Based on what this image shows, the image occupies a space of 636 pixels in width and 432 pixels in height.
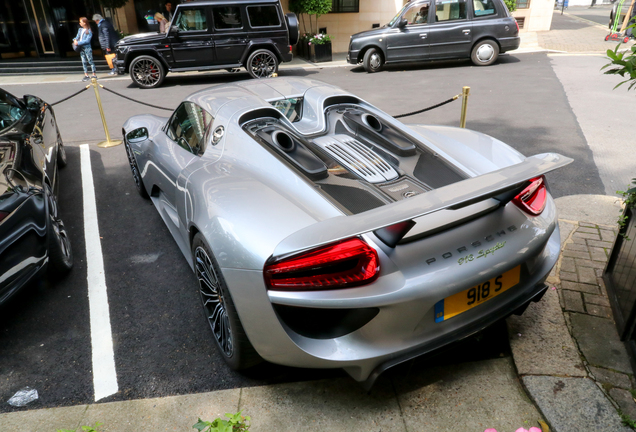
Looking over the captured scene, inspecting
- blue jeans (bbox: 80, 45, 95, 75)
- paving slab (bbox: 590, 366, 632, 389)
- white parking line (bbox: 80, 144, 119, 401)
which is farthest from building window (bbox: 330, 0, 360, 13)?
paving slab (bbox: 590, 366, 632, 389)

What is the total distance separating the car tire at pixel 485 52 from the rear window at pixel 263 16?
17.9 ft

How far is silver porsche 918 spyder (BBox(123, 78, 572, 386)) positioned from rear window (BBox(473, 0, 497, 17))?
10841mm

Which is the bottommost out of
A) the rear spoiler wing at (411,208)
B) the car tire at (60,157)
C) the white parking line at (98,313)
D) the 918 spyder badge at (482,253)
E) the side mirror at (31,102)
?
the white parking line at (98,313)

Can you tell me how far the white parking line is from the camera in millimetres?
2490

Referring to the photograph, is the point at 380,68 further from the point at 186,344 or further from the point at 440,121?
the point at 186,344

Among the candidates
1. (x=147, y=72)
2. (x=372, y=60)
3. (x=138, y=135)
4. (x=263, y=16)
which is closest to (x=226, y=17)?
(x=263, y=16)

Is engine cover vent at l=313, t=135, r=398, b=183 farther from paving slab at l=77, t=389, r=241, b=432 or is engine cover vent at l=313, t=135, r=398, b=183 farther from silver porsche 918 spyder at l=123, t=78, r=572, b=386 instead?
paving slab at l=77, t=389, r=241, b=432

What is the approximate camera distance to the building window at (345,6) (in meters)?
17.7

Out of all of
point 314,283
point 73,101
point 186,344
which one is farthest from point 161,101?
point 314,283

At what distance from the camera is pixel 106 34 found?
44.1ft

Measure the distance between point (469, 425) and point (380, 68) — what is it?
11903 mm

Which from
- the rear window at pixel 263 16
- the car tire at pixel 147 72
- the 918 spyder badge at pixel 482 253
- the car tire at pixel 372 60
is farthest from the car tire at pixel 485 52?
the 918 spyder badge at pixel 482 253

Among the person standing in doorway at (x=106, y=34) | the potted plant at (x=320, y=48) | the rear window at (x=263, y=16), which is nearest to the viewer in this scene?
the rear window at (x=263, y=16)

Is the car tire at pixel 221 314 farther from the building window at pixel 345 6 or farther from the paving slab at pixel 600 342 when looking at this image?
the building window at pixel 345 6
